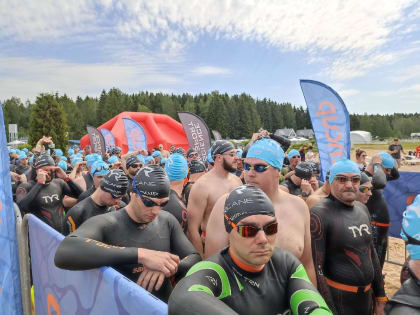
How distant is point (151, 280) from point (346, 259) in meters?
2.14

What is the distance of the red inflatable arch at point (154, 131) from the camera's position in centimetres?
3192

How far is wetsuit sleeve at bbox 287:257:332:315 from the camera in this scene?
1459 mm

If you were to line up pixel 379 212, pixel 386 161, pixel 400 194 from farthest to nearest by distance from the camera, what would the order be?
pixel 400 194 → pixel 386 161 → pixel 379 212

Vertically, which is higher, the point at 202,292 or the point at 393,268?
the point at 202,292

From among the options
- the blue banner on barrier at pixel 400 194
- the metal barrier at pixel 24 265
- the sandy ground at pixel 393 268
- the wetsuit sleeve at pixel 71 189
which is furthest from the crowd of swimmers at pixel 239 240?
the blue banner on barrier at pixel 400 194

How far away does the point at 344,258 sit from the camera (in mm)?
3170

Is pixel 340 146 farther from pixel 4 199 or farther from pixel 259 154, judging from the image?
pixel 4 199

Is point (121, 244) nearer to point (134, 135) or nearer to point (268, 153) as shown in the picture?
point (268, 153)

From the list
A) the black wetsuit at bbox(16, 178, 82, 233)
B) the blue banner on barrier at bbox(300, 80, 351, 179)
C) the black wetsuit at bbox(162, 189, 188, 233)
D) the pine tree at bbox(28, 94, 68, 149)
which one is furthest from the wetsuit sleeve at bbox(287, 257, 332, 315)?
the pine tree at bbox(28, 94, 68, 149)

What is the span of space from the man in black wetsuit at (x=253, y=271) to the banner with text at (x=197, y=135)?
35.8ft

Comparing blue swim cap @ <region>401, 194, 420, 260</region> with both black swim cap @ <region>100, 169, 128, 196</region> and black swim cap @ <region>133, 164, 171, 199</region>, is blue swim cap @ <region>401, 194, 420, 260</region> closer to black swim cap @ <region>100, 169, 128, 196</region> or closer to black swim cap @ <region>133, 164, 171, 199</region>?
black swim cap @ <region>133, 164, 171, 199</region>

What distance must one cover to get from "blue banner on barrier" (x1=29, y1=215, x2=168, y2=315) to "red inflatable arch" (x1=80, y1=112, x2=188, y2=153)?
92.9 ft

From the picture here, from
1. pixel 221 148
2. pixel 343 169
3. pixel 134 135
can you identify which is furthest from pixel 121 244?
pixel 134 135

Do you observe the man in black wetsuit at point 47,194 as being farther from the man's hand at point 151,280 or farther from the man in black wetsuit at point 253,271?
the man in black wetsuit at point 253,271
